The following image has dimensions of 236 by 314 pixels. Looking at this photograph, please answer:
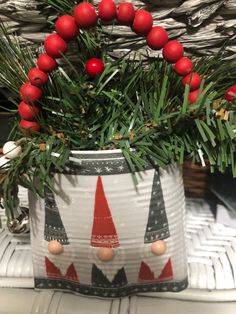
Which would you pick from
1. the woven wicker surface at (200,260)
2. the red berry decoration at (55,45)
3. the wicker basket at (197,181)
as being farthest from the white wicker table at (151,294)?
the red berry decoration at (55,45)

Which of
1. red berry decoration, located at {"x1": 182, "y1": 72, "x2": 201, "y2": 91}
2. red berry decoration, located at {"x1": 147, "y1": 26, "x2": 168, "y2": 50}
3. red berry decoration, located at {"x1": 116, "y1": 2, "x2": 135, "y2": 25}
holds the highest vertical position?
red berry decoration, located at {"x1": 116, "y1": 2, "x2": 135, "y2": 25}

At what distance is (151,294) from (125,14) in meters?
0.24

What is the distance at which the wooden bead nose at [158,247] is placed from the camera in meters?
0.36

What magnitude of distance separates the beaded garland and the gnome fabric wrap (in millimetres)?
68

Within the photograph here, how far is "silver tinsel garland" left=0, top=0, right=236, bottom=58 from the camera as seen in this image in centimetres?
39

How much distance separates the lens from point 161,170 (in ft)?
1.16

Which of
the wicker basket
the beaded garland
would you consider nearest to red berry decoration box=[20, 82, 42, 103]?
the beaded garland

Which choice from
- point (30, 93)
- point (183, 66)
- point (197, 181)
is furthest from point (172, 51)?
point (197, 181)

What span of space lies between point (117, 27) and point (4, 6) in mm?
107

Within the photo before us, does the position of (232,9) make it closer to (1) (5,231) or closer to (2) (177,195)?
(2) (177,195)

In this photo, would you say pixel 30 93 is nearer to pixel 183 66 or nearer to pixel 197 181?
pixel 183 66

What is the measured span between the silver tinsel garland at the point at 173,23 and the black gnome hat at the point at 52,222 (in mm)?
160

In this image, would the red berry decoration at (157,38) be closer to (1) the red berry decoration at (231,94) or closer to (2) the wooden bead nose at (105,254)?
(1) the red berry decoration at (231,94)

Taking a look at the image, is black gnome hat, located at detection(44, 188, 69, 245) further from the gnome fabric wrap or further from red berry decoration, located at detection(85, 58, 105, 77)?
red berry decoration, located at detection(85, 58, 105, 77)
